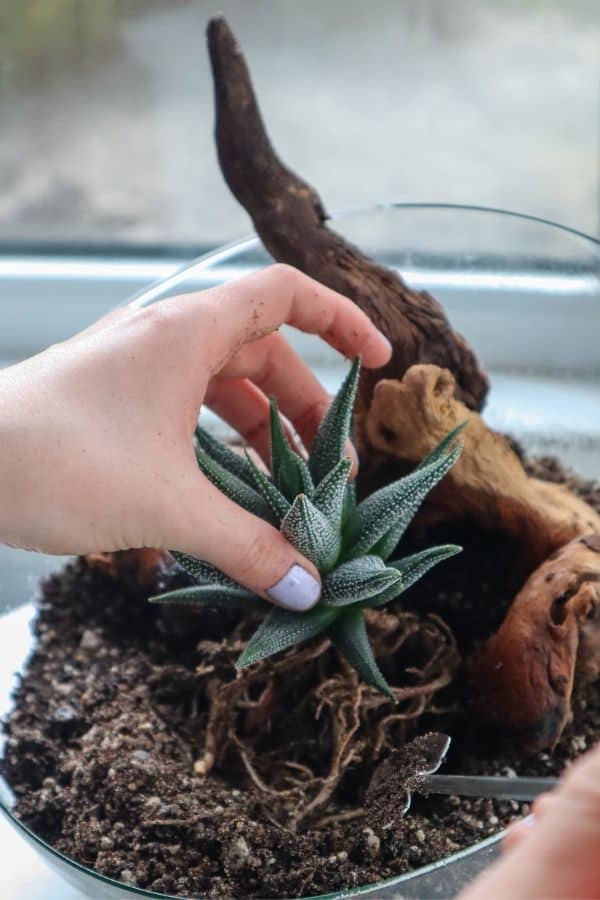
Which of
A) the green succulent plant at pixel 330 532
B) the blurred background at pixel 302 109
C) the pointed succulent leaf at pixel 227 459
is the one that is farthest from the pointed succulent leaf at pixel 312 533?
the blurred background at pixel 302 109

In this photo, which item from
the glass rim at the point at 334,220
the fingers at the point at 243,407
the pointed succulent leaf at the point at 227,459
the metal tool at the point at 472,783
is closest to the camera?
the metal tool at the point at 472,783

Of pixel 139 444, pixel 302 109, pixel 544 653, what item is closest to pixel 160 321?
pixel 139 444

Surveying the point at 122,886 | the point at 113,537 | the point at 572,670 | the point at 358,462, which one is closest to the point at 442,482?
the point at 358,462

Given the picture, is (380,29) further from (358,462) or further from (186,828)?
(186,828)

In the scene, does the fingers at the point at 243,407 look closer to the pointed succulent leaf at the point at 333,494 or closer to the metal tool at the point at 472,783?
the pointed succulent leaf at the point at 333,494

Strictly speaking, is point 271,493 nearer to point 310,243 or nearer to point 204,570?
point 204,570

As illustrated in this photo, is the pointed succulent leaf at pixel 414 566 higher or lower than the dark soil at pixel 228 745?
higher
